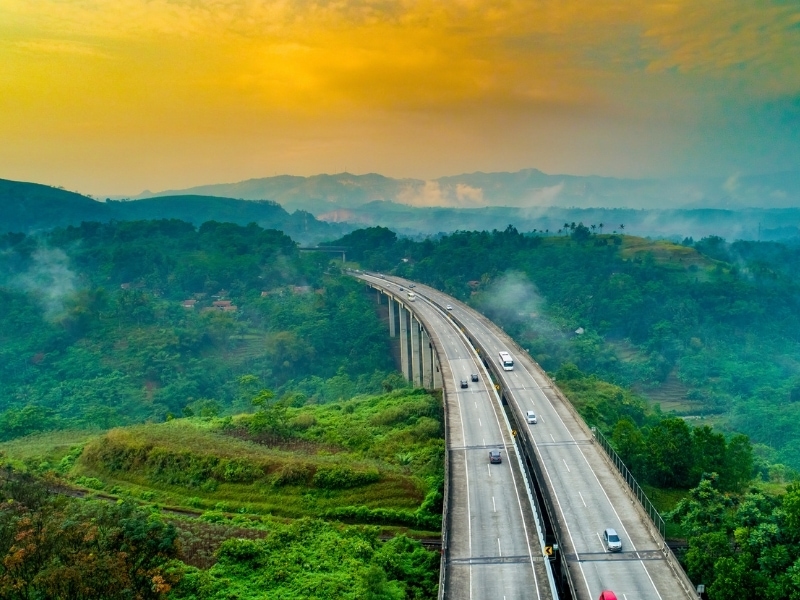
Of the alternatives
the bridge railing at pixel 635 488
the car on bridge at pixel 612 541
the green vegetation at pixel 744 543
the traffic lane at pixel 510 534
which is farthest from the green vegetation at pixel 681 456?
the car on bridge at pixel 612 541

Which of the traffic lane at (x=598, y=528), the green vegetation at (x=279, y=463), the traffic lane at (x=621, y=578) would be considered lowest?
the green vegetation at (x=279, y=463)

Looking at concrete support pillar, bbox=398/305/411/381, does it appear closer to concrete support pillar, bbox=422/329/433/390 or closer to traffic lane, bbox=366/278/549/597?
concrete support pillar, bbox=422/329/433/390

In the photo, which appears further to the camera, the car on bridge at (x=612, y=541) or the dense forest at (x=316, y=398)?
the dense forest at (x=316, y=398)

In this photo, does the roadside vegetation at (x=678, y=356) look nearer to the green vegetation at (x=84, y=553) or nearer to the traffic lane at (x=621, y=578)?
the traffic lane at (x=621, y=578)

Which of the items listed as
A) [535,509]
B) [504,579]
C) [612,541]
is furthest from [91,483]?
[612,541]

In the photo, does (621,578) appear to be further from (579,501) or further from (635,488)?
(635,488)

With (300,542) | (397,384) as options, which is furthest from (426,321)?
(300,542)
